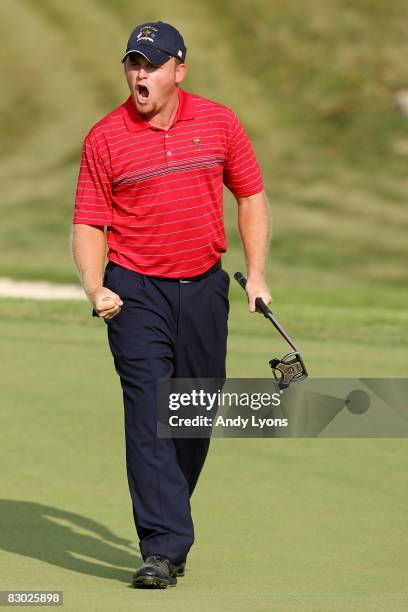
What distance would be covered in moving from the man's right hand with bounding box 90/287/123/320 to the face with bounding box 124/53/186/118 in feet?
1.93

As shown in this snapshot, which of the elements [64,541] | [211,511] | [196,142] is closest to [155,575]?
[64,541]

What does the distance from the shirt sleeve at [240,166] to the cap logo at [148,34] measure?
0.41 meters

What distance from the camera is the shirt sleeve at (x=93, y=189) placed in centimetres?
517

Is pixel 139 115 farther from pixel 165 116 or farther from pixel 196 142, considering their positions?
pixel 196 142

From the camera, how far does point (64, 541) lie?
564 centimetres

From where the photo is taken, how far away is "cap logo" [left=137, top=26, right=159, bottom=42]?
17.0 ft

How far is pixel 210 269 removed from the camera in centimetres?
539

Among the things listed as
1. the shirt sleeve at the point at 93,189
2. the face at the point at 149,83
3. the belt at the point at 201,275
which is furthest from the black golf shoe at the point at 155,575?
the face at the point at 149,83

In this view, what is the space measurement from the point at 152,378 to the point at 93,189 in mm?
621

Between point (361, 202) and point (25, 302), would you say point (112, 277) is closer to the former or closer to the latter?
point (25, 302)

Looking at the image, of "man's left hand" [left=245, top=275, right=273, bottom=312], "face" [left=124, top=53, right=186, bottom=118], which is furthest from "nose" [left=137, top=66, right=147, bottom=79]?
"man's left hand" [left=245, top=275, right=273, bottom=312]

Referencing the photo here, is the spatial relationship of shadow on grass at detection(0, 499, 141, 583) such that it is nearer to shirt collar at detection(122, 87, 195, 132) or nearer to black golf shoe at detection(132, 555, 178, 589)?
black golf shoe at detection(132, 555, 178, 589)

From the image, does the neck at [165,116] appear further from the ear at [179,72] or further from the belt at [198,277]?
the belt at [198,277]

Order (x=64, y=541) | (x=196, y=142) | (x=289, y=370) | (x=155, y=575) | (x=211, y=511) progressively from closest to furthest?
(x=155, y=575)
(x=289, y=370)
(x=196, y=142)
(x=64, y=541)
(x=211, y=511)
